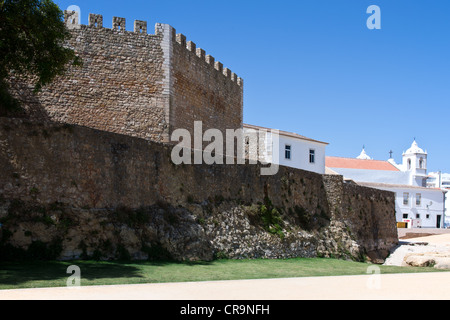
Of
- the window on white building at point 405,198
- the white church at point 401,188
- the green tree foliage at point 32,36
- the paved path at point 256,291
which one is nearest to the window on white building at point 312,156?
the white church at point 401,188

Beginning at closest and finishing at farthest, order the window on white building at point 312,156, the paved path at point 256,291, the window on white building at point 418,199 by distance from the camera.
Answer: the paved path at point 256,291, the window on white building at point 312,156, the window on white building at point 418,199

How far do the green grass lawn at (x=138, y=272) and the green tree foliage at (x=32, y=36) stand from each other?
6.45 metres

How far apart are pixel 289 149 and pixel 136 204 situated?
35.2m

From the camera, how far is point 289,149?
2012 inches

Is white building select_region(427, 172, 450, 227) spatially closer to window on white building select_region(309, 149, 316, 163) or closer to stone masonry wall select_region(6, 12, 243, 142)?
window on white building select_region(309, 149, 316, 163)

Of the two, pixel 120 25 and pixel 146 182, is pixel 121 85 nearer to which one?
pixel 120 25

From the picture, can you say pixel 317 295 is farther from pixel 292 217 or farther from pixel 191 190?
pixel 292 217

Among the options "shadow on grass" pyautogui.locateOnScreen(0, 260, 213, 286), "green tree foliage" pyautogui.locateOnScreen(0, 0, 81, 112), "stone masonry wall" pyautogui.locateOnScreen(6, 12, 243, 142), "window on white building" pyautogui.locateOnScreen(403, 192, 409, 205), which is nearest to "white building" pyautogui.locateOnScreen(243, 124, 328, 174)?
"window on white building" pyautogui.locateOnScreen(403, 192, 409, 205)

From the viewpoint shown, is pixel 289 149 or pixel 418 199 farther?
pixel 418 199

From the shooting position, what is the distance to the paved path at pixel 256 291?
964cm

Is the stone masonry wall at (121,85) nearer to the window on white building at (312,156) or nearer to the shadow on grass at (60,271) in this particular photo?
the shadow on grass at (60,271)

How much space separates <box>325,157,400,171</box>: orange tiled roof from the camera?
69.8 metres

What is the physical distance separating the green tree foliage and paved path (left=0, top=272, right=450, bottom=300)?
28.5 feet

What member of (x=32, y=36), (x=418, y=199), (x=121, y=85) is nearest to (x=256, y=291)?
(x=32, y=36)
